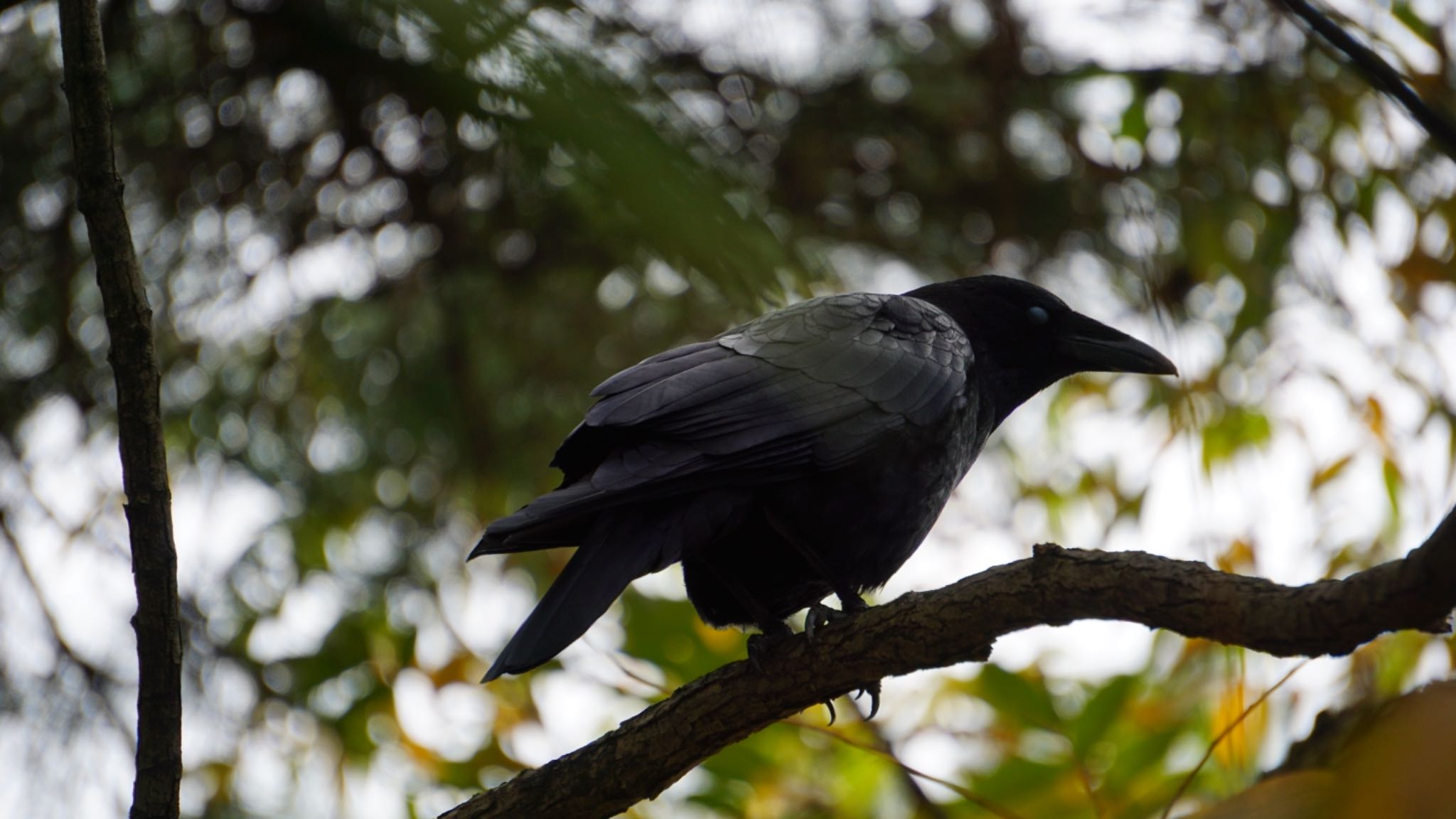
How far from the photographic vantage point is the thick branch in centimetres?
205

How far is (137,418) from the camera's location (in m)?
2.25

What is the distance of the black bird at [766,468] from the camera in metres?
2.76

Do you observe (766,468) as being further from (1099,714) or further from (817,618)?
(1099,714)

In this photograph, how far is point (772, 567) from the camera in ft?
10.9

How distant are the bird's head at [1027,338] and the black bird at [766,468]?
29cm

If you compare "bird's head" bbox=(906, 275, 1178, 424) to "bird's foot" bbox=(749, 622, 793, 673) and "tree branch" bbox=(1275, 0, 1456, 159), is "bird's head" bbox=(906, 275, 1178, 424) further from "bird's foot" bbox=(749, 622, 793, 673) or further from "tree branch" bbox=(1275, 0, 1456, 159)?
"tree branch" bbox=(1275, 0, 1456, 159)

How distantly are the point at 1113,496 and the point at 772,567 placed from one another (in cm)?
321

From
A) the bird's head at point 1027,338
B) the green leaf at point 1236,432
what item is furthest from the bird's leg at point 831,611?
the green leaf at point 1236,432

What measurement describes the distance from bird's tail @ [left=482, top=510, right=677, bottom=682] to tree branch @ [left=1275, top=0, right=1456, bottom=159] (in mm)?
1752

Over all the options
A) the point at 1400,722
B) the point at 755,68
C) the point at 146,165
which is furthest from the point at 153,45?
the point at 1400,722

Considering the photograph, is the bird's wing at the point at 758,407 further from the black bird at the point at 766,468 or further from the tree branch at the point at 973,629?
the tree branch at the point at 973,629

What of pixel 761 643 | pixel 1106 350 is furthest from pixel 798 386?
pixel 1106 350

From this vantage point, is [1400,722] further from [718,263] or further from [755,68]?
[755,68]

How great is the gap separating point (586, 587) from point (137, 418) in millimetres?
972
